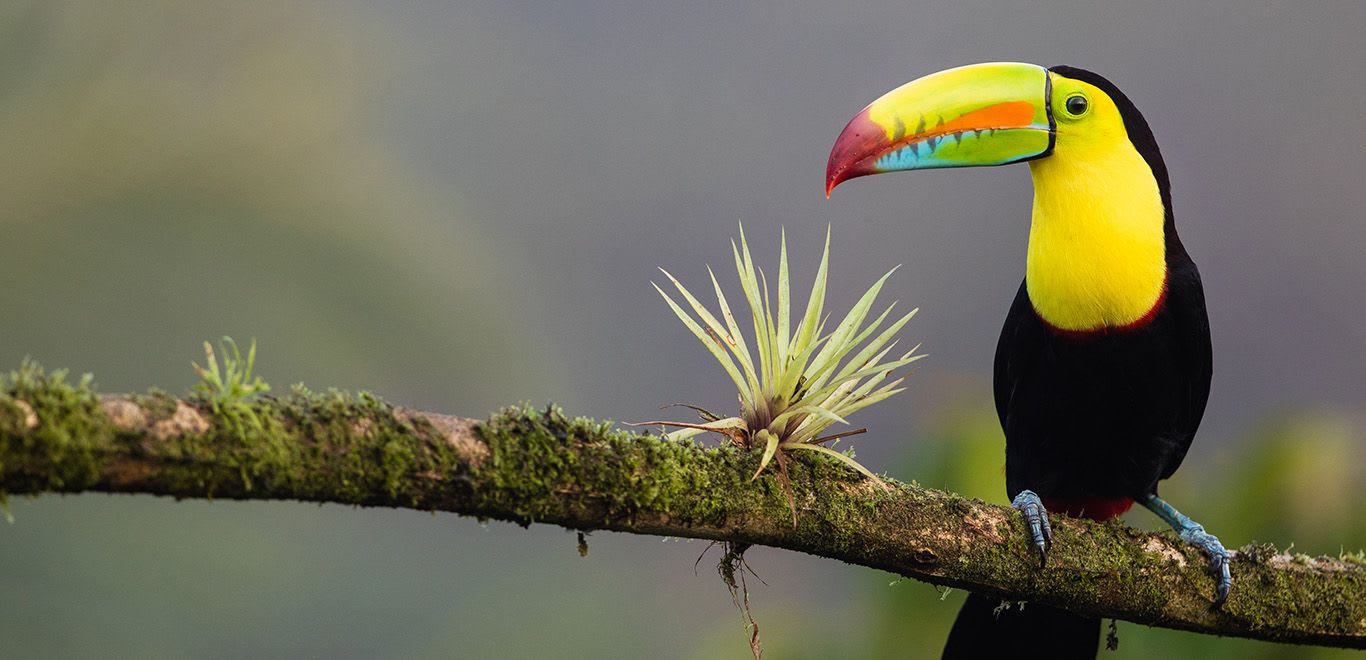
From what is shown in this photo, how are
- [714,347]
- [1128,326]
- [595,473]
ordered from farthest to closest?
[1128,326]
[714,347]
[595,473]

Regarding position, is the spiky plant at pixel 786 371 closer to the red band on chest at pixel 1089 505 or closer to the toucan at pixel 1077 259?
the toucan at pixel 1077 259

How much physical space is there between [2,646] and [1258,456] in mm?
5182

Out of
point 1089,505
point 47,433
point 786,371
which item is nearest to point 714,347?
point 786,371

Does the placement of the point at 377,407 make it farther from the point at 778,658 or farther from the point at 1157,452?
the point at 778,658

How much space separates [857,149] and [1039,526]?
76cm

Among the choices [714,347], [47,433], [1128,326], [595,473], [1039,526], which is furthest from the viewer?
[1128,326]

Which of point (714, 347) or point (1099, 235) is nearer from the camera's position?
point (714, 347)

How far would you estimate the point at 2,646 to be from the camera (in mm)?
5238

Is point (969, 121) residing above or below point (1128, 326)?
above

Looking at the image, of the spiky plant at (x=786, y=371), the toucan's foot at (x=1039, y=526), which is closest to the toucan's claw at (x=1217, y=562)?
the toucan's foot at (x=1039, y=526)

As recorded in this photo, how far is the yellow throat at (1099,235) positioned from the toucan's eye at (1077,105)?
0.19 ft

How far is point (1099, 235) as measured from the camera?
2.18 meters

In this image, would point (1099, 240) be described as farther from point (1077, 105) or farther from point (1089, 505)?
point (1089, 505)

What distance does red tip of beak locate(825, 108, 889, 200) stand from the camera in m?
2.15
